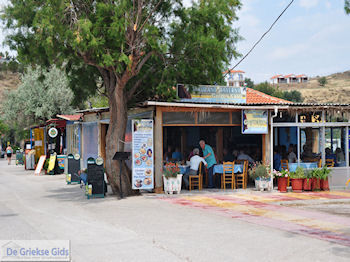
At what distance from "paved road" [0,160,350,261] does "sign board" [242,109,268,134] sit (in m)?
2.44

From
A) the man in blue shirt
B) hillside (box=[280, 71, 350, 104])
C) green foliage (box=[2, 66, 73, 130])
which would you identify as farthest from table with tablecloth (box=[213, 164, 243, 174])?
hillside (box=[280, 71, 350, 104])

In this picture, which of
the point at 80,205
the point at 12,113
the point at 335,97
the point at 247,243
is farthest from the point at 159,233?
the point at 335,97

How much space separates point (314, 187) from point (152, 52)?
24.3 ft

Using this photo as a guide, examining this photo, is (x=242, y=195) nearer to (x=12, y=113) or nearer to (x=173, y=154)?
(x=173, y=154)

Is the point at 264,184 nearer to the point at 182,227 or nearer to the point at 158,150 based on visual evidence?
the point at 158,150

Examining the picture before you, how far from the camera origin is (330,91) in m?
85.9

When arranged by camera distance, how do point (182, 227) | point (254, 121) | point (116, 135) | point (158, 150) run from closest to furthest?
point (182, 227), point (116, 135), point (158, 150), point (254, 121)

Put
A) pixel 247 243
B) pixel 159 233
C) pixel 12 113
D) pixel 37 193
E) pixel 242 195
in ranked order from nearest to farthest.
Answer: pixel 247 243, pixel 159 233, pixel 242 195, pixel 37 193, pixel 12 113

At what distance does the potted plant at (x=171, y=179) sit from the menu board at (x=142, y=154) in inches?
18.4

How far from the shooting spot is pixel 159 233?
332 inches

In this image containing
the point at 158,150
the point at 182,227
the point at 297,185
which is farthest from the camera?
the point at 297,185

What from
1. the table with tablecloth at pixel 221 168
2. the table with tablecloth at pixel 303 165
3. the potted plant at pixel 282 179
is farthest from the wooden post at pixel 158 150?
the table with tablecloth at pixel 303 165

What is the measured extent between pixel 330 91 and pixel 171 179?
7850cm

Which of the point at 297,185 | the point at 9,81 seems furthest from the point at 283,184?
the point at 9,81
